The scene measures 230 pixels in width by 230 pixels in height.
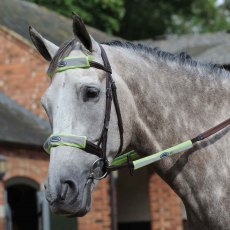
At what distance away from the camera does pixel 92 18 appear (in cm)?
2659

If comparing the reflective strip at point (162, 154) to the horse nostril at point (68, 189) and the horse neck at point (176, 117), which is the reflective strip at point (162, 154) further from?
the horse nostril at point (68, 189)

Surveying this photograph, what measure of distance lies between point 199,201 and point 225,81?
2.87 ft

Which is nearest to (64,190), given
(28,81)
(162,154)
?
(162,154)

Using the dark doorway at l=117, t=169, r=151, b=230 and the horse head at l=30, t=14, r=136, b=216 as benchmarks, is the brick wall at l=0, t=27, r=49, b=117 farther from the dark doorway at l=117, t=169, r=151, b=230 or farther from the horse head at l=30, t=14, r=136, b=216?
the horse head at l=30, t=14, r=136, b=216

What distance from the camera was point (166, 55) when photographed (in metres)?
4.60

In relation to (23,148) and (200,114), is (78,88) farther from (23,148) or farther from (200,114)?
(23,148)

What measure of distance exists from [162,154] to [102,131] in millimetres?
435

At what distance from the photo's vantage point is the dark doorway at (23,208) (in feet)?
45.4

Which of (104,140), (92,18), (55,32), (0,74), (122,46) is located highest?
(92,18)

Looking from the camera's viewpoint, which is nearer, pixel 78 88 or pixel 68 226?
pixel 78 88

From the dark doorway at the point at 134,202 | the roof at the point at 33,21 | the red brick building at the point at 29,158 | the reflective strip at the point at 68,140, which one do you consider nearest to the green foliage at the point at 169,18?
the roof at the point at 33,21

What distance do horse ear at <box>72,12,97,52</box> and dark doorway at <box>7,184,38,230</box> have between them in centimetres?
974

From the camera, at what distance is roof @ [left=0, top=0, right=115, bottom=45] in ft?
53.3

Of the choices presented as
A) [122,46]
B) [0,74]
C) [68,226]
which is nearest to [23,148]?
[68,226]
